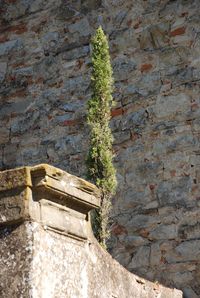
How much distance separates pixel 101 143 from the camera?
4863mm

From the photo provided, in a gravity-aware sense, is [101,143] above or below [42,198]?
above

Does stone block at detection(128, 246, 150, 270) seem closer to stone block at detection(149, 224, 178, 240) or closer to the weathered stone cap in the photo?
stone block at detection(149, 224, 178, 240)

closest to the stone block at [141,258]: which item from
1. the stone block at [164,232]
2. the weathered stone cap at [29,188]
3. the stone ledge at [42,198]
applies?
the stone block at [164,232]

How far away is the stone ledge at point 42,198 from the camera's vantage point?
2.37m

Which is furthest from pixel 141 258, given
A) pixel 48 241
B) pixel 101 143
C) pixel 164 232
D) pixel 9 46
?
pixel 48 241

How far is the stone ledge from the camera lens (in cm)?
237

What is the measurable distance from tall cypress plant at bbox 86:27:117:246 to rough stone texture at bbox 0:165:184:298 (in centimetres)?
174

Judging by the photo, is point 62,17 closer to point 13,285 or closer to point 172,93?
point 172,93

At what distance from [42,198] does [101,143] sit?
8.04 ft

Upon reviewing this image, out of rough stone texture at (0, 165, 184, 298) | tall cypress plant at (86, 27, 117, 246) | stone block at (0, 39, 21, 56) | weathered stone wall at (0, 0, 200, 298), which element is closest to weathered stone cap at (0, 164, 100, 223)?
rough stone texture at (0, 165, 184, 298)

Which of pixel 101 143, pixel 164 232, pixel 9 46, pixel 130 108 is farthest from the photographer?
pixel 9 46

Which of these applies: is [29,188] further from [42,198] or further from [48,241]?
[48,241]

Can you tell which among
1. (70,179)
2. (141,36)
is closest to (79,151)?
(141,36)

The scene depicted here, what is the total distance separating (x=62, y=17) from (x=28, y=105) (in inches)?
45.2
